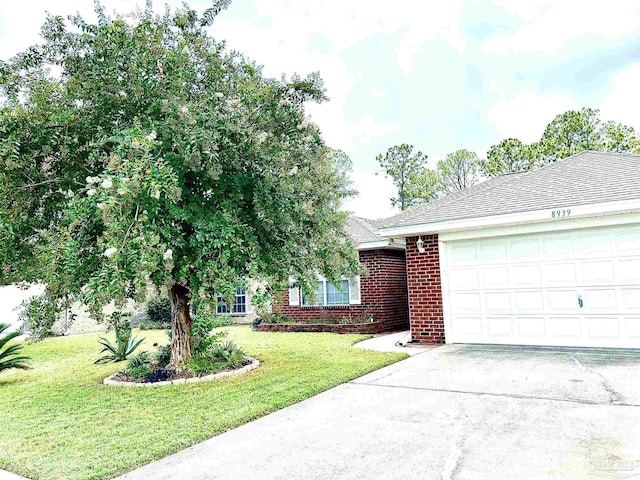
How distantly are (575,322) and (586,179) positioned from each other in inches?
113

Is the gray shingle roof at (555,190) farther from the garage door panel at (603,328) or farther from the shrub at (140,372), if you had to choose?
the shrub at (140,372)

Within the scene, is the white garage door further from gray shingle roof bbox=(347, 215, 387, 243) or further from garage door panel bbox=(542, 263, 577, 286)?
gray shingle roof bbox=(347, 215, 387, 243)

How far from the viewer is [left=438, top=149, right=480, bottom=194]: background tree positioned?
31875 mm

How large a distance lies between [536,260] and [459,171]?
25351 mm

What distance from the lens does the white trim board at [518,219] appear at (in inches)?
293

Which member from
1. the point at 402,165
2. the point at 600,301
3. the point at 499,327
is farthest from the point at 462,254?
the point at 402,165

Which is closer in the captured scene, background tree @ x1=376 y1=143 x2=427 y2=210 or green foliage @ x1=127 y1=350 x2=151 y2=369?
green foliage @ x1=127 y1=350 x2=151 y2=369

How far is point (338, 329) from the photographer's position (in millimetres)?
13086

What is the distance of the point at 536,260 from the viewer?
8430 millimetres

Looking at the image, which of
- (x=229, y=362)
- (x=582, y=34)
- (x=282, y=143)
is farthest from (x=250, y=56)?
(x=582, y=34)

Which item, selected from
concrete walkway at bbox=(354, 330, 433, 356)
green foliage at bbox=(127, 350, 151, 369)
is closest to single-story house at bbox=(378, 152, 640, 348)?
concrete walkway at bbox=(354, 330, 433, 356)

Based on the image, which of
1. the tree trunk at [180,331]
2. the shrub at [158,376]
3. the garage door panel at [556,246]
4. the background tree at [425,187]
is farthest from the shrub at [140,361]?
the background tree at [425,187]

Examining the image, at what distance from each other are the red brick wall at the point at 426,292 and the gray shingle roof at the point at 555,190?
687mm

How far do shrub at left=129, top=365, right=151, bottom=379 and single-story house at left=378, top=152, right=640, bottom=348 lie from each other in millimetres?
5490
